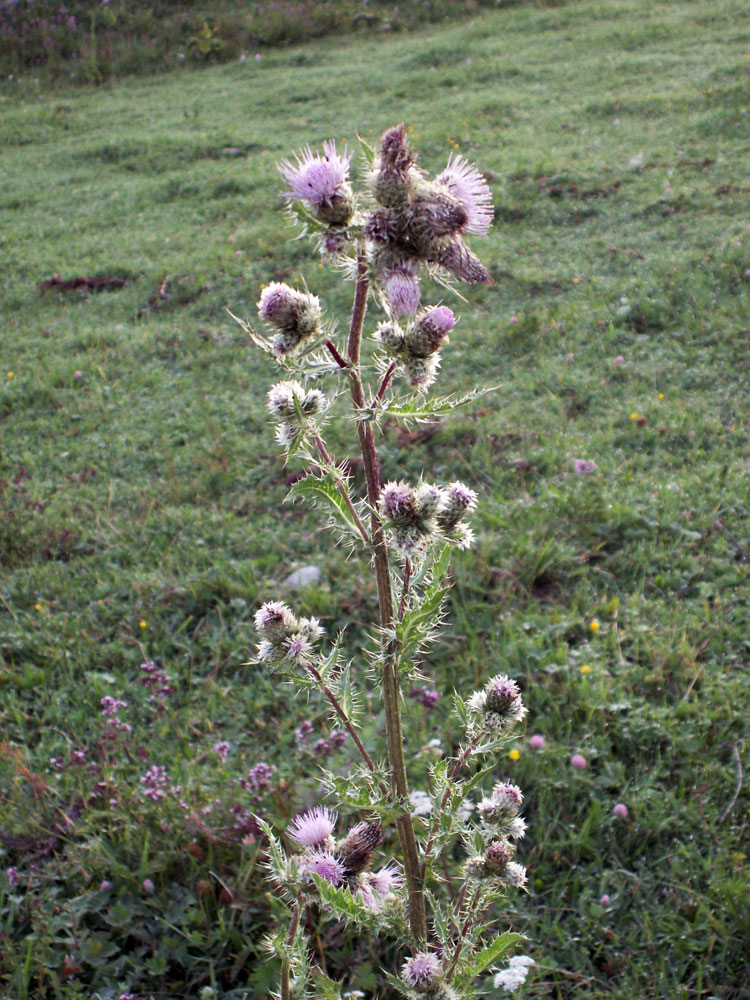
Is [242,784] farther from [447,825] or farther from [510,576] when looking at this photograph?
[510,576]

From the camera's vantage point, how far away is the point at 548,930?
212 centimetres

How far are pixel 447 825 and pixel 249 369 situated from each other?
14.1 ft

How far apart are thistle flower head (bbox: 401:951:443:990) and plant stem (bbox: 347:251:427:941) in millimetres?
104

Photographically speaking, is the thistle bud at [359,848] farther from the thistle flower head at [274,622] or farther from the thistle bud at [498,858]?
the thistle flower head at [274,622]

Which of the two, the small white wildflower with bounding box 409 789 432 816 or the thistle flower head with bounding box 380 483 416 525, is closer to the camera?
the thistle flower head with bounding box 380 483 416 525

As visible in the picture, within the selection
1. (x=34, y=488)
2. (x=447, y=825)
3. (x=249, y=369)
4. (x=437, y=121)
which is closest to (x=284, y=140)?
(x=437, y=121)

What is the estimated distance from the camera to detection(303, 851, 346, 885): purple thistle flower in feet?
4.89

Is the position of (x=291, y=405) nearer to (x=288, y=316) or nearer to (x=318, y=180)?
(x=288, y=316)

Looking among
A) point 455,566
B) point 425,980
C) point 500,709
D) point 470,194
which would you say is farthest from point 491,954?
point 455,566

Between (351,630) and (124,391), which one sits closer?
(351,630)

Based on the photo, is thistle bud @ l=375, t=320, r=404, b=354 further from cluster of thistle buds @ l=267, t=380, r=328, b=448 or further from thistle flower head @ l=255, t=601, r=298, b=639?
thistle flower head @ l=255, t=601, r=298, b=639

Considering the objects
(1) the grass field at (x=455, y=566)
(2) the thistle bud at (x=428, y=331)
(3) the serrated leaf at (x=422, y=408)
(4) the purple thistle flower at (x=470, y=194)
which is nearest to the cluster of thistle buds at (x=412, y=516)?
(3) the serrated leaf at (x=422, y=408)

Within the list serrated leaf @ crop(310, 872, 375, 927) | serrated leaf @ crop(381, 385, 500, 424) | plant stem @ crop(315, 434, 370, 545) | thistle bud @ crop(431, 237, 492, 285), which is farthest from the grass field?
thistle bud @ crop(431, 237, 492, 285)

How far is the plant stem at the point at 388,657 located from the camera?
136 centimetres
